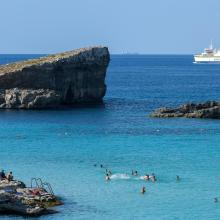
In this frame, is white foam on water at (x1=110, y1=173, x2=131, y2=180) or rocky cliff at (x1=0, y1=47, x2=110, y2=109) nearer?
white foam on water at (x1=110, y1=173, x2=131, y2=180)

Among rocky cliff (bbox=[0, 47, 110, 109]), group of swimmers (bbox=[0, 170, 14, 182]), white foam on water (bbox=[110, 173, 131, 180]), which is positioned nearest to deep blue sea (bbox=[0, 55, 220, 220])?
white foam on water (bbox=[110, 173, 131, 180])

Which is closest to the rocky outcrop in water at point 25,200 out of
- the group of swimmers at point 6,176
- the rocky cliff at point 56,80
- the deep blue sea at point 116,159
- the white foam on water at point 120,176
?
the deep blue sea at point 116,159

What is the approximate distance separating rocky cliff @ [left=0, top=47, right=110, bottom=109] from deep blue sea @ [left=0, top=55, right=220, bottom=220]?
423cm

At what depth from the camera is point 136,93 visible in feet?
487

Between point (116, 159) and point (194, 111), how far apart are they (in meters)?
32.2

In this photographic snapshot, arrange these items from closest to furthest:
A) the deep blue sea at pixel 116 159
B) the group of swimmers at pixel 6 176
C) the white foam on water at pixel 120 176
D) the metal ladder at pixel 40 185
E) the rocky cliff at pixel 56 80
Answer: the deep blue sea at pixel 116 159 → the metal ladder at pixel 40 185 → the group of swimmers at pixel 6 176 → the white foam on water at pixel 120 176 → the rocky cliff at pixel 56 80

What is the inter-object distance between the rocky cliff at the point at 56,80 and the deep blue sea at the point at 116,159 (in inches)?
167

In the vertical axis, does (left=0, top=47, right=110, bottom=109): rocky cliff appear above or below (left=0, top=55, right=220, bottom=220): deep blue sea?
above

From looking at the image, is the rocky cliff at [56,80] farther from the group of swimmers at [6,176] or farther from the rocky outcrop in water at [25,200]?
the rocky outcrop in water at [25,200]

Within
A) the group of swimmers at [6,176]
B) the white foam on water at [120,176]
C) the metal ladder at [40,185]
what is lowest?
the metal ladder at [40,185]

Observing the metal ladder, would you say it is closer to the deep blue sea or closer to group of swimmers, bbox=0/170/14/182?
the deep blue sea

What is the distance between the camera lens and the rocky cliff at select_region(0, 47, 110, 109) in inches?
4213

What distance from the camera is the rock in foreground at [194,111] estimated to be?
95.4 meters

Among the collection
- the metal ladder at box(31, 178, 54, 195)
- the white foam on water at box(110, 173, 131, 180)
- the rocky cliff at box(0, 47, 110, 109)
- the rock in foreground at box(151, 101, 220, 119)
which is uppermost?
the rocky cliff at box(0, 47, 110, 109)
